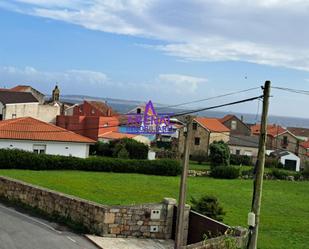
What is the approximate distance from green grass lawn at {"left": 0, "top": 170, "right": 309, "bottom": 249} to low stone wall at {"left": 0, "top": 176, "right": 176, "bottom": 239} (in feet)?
14.6

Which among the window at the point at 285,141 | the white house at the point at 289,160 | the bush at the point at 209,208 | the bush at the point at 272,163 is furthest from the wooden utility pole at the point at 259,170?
the window at the point at 285,141

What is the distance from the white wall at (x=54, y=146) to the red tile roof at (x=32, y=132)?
0.43 meters

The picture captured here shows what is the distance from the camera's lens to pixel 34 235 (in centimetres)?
1944

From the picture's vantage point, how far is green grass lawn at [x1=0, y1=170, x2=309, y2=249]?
24344 millimetres

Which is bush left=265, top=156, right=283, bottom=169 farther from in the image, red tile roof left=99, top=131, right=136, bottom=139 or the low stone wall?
the low stone wall

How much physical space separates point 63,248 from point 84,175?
24.1 m

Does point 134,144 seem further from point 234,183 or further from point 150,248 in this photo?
point 150,248

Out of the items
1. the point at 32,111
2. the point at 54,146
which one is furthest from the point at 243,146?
the point at 54,146

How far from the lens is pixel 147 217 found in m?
21.5

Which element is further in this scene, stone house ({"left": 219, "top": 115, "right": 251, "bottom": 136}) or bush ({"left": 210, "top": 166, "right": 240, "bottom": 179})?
stone house ({"left": 219, "top": 115, "right": 251, "bottom": 136})

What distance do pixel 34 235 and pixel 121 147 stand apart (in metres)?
41.0

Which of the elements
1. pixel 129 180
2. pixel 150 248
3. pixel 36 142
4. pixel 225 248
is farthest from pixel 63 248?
pixel 36 142

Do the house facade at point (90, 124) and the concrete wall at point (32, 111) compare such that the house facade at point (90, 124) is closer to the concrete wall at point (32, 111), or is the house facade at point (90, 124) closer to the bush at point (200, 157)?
the concrete wall at point (32, 111)

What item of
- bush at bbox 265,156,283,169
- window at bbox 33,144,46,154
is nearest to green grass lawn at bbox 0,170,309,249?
window at bbox 33,144,46,154
